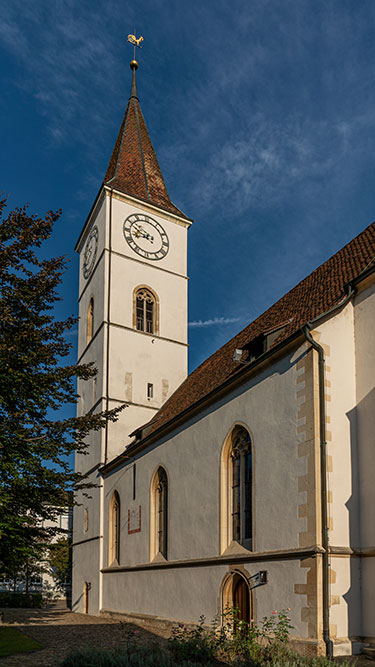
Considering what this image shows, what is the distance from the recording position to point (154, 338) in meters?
29.5

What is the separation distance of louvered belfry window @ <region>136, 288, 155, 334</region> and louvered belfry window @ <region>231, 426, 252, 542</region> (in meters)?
14.8

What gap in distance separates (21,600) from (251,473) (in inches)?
1308

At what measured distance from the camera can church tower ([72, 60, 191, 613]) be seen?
27.2m

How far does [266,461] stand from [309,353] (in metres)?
2.80

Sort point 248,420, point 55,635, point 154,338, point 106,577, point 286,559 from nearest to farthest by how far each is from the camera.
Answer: point 286,559, point 248,420, point 55,635, point 106,577, point 154,338

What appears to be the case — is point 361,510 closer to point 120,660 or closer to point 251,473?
point 251,473

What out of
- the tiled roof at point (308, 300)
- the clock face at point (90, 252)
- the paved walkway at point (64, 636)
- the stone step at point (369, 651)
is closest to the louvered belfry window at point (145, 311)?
the clock face at point (90, 252)

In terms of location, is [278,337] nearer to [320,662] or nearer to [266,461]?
[266,461]

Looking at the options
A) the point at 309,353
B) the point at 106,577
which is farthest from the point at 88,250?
the point at 309,353

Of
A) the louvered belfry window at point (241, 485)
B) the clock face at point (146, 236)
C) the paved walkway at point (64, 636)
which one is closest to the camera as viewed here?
the paved walkway at point (64, 636)

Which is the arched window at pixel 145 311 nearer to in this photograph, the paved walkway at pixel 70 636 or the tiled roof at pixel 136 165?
the tiled roof at pixel 136 165

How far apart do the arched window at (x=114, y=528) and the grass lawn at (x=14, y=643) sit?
24.6ft

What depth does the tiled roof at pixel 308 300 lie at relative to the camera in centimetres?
1423

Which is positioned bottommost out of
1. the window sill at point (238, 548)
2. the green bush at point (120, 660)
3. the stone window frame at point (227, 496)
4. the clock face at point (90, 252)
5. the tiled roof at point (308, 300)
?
the green bush at point (120, 660)
